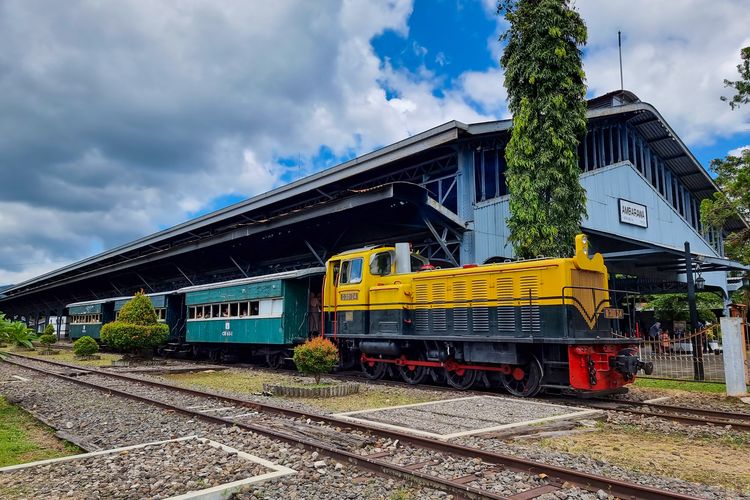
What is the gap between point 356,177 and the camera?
23.6 meters

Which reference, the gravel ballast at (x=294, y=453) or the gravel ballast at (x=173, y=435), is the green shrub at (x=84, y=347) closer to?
the gravel ballast at (x=173, y=435)

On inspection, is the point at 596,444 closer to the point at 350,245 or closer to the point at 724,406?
the point at 724,406

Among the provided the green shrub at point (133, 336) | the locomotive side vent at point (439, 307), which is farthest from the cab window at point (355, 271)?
the green shrub at point (133, 336)

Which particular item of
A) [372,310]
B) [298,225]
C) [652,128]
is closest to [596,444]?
[372,310]

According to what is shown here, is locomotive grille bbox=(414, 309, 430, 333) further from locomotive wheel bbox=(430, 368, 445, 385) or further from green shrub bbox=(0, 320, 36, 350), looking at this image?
green shrub bbox=(0, 320, 36, 350)

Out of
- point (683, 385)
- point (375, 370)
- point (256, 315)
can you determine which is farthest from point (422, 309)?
point (256, 315)

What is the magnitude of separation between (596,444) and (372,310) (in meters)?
7.89

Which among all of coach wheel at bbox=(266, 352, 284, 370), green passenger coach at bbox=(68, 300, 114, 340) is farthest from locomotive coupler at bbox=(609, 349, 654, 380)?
green passenger coach at bbox=(68, 300, 114, 340)

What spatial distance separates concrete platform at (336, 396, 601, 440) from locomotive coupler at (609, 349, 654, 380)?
4.74ft

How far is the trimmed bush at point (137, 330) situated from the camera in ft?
70.2

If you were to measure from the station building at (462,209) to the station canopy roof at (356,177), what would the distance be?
0.20 feet

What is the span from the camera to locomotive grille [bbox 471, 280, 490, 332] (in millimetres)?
12250

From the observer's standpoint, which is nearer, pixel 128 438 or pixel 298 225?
pixel 128 438

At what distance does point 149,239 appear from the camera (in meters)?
35.0
